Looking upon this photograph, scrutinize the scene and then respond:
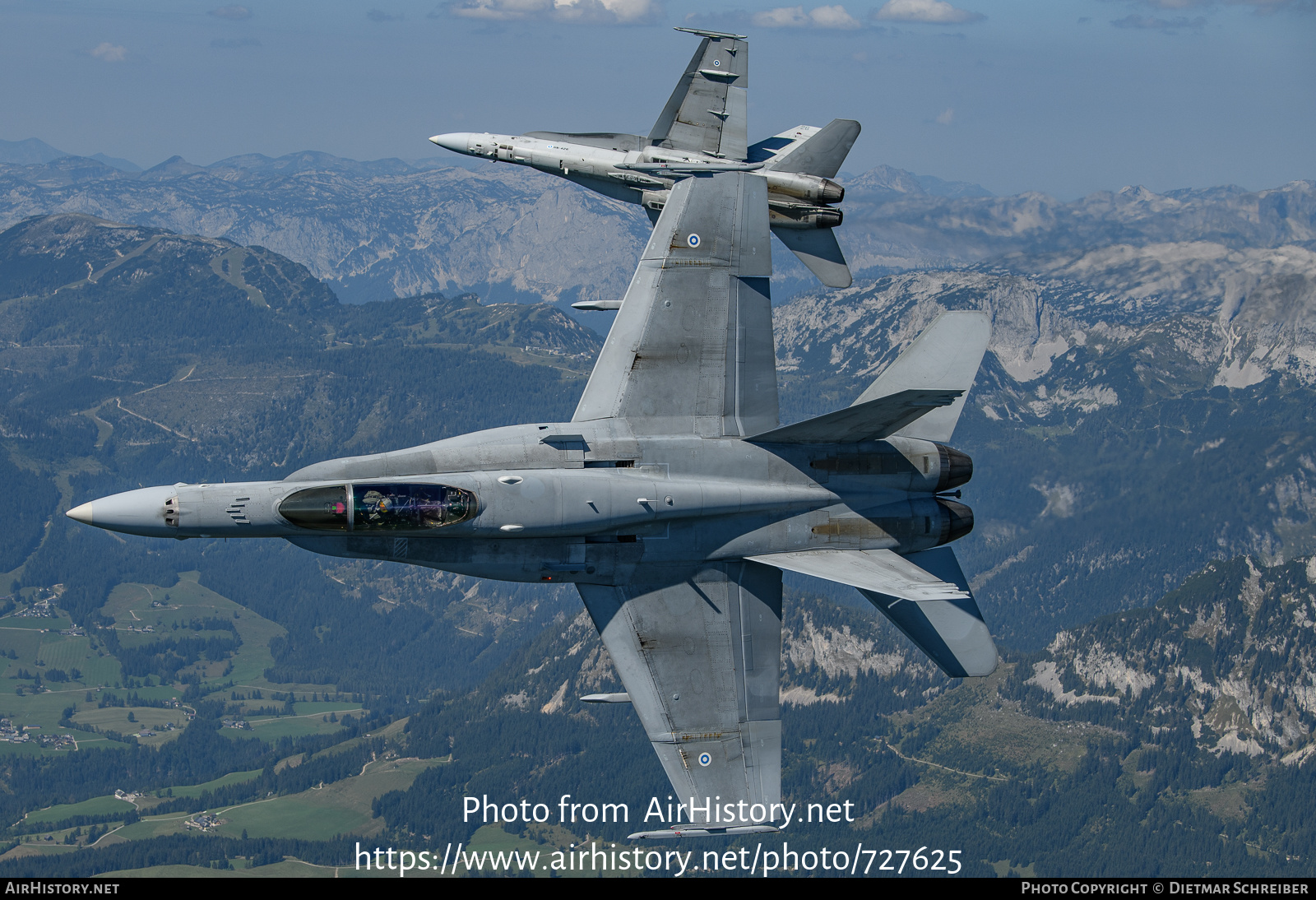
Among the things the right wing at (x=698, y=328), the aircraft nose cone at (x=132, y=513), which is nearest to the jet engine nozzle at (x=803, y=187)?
the right wing at (x=698, y=328)

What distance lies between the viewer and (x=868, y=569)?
3841cm

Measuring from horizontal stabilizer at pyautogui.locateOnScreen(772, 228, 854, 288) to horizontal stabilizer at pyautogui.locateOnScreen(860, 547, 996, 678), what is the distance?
2507 cm

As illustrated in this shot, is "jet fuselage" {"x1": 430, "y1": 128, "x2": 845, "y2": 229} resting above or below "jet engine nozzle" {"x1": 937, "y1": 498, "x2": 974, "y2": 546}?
above

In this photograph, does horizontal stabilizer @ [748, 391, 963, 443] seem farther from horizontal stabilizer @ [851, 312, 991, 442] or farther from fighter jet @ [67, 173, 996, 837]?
horizontal stabilizer @ [851, 312, 991, 442]

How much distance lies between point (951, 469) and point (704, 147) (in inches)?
1271

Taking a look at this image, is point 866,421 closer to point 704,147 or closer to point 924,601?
point 924,601

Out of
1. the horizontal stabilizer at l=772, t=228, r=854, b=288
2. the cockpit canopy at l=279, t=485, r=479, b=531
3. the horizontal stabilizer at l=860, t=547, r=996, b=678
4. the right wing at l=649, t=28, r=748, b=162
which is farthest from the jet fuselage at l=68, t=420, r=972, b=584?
the right wing at l=649, t=28, r=748, b=162

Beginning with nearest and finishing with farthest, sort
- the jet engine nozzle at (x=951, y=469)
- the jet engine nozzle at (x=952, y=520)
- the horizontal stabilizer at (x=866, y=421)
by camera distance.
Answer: the horizontal stabilizer at (x=866, y=421), the jet engine nozzle at (x=951, y=469), the jet engine nozzle at (x=952, y=520)

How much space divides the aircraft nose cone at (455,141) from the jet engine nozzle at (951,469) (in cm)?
4337

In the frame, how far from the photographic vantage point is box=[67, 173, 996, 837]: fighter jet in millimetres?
36344

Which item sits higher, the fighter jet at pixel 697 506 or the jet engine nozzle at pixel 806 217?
the jet engine nozzle at pixel 806 217

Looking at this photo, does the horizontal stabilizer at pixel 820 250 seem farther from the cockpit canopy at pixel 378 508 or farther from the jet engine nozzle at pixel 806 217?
the cockpit canopy at pixel 378 508

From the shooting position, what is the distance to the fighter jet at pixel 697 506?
119 feet
